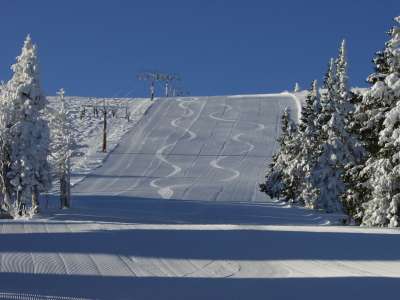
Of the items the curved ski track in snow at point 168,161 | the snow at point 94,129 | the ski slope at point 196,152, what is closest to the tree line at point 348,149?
the ski slope at point 196,152

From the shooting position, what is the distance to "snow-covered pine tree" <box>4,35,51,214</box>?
3350 cm

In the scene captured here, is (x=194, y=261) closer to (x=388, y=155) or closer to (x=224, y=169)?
(x=388, y=155)

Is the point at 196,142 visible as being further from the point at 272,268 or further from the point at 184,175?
the point at 272,268

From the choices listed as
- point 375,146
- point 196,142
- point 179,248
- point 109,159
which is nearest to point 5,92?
point 375,146

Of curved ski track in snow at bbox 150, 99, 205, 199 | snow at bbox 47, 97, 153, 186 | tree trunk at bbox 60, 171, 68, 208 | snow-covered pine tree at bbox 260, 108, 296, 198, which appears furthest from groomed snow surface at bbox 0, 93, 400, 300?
snow at bbox 47, 97, 153, 186

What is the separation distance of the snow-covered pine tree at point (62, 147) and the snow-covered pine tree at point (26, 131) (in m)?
4.18

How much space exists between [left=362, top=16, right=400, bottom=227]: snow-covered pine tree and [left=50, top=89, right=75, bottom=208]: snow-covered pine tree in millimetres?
20528

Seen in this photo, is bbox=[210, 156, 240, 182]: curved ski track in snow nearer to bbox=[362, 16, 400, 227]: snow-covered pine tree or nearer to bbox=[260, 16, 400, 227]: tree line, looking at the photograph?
bbox=[260, 16, 400, 227]: tree line

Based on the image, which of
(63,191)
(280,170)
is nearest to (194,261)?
(63,191)

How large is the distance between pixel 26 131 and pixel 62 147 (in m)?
5.27

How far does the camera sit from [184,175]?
67.2 m

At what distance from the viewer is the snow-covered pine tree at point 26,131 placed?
33500 mm

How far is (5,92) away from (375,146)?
68.3 ft

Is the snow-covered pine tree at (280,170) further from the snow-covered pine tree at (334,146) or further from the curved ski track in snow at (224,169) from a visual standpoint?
the snow-covered pine tree at (334,146)
